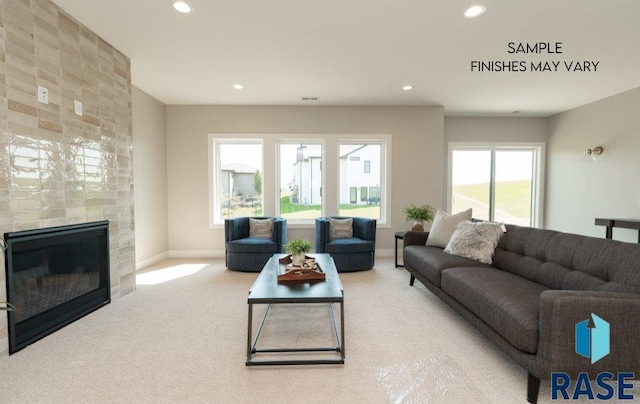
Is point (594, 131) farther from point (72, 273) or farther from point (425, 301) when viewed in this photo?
point (72, 273)

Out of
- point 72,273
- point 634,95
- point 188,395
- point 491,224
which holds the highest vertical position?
point 634,95

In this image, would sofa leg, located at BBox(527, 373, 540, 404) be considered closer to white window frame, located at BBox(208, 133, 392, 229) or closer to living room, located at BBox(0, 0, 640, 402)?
living room, located at BBox(0, 0, 640, 402)

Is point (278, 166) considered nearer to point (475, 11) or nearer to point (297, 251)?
point (297, 251)

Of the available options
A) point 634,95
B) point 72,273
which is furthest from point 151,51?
point 634,95

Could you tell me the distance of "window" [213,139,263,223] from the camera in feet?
18.0

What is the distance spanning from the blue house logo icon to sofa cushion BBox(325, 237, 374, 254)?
117 inches

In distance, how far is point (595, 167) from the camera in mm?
5098

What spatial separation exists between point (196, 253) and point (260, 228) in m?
1.43

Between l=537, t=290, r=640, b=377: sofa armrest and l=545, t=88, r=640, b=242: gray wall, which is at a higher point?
l=545, t=88, r=640, b=242: gray wall

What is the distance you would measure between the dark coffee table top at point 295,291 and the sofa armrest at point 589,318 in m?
1.20

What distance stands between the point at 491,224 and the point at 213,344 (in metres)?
2.95

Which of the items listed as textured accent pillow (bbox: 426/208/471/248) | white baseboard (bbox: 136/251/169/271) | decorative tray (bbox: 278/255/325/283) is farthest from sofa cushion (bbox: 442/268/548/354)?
white baseboard (bbox: 136/251/169/271)

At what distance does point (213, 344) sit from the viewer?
7.61 ft

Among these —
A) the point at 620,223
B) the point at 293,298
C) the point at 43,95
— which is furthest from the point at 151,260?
the point at 620,223
